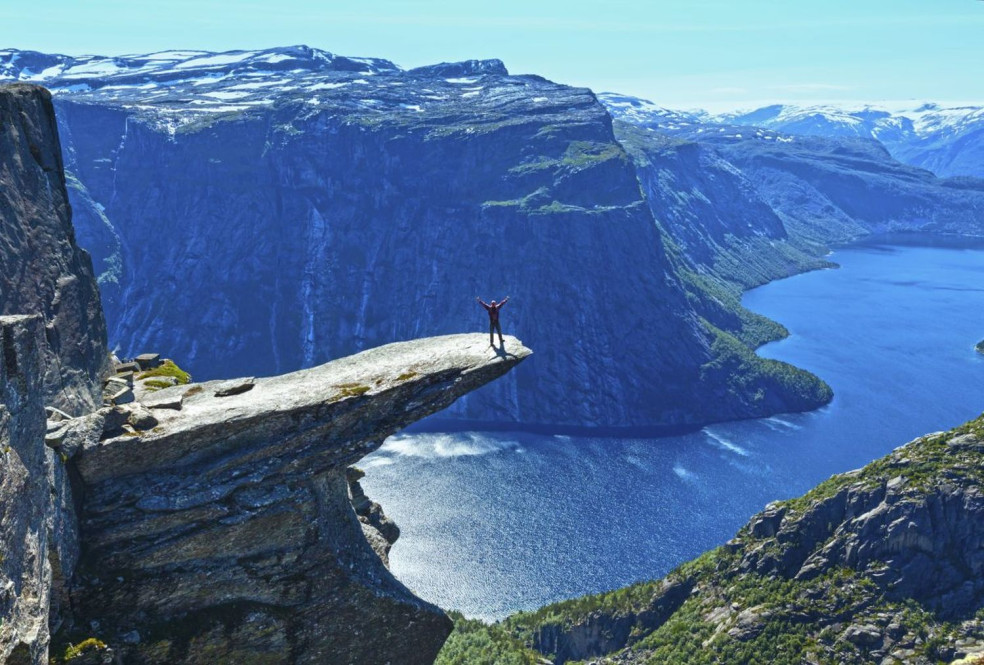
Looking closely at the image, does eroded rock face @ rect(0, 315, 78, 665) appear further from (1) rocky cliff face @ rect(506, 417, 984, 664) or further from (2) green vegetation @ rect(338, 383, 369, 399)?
(1) rocky cliff face @ rect(506, 417, 984, 664)

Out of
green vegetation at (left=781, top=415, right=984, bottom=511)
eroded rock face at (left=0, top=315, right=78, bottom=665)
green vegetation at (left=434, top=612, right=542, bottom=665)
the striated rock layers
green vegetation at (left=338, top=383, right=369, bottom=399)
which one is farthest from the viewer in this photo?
green vegetation at (left=781, top=415, right=984, bottom=511)

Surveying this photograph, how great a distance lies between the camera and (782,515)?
11481cm

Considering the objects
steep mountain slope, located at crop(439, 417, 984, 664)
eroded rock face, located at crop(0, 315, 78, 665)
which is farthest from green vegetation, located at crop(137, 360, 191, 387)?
steep mountain slope, located at crop(439, 417, 984, 664)

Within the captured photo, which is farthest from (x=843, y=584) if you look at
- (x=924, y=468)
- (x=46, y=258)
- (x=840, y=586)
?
(x=46, y=258)

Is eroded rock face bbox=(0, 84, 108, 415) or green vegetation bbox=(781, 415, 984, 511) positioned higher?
eroded rock face bbox=(0, 84, 108, 415)

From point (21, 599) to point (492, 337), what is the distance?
2029cm

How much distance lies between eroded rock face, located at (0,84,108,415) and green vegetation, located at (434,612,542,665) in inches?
2886

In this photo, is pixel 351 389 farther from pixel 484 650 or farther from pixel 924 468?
pixel 924 468

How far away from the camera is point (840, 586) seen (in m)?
99.2

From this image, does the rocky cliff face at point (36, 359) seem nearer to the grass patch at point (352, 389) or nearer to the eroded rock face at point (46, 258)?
the eroded rock face at point (46, 258)

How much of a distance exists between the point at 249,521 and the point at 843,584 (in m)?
92.1

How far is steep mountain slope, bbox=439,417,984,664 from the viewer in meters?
91.0

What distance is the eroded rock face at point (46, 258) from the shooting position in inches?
1109

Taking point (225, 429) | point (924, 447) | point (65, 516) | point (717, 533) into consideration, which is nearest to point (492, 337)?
point (225, 429)
